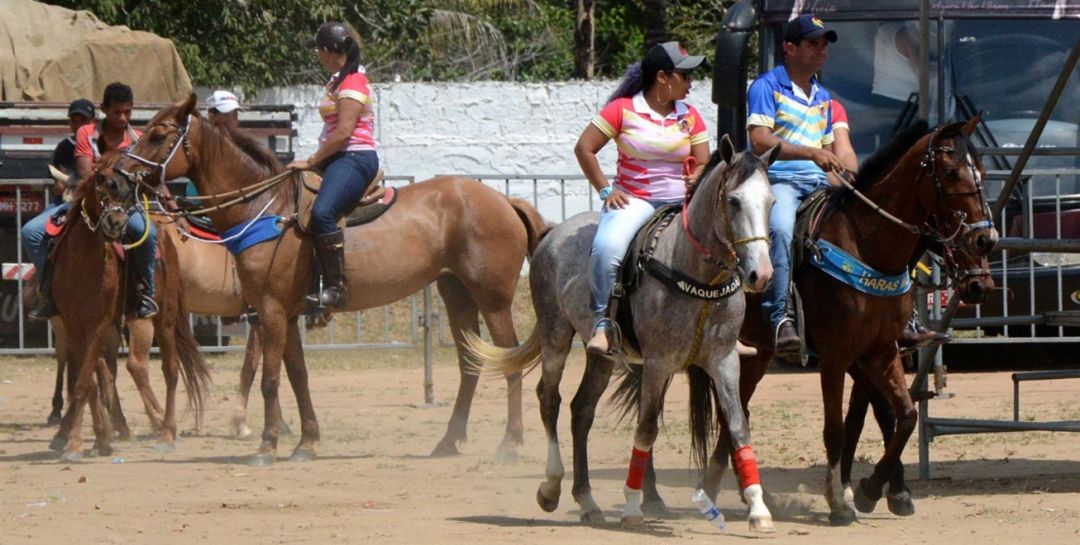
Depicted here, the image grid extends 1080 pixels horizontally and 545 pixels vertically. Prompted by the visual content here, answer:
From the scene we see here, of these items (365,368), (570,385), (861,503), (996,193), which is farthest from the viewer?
(365,368)

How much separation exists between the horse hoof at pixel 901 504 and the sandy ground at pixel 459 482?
0.29ft

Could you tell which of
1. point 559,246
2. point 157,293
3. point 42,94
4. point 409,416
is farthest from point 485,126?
point 559,246

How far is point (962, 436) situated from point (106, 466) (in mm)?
5840

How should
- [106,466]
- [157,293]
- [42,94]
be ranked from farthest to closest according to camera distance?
1. [42,94]
2. [157,293]
3. [106,466]

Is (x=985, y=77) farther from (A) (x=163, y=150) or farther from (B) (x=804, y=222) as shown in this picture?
(A) (x=163, y=150)

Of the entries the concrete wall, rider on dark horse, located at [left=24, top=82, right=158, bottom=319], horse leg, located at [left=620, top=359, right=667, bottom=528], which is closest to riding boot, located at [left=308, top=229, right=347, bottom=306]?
rider on dark horse, located at [left=24, top=82, right=158, bottom=319]

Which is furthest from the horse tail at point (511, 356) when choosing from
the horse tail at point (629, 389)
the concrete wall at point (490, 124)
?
the concrete wall at point (490, 124)

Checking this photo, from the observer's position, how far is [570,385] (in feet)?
49.7

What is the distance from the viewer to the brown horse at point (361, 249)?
425 inches

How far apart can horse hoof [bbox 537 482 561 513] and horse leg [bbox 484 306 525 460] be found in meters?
2.46

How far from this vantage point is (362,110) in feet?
35.7

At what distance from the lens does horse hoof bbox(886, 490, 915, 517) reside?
852cm

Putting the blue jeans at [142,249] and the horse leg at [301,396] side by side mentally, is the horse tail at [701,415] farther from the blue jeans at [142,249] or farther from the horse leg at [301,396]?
the blue jeans at [142,249]

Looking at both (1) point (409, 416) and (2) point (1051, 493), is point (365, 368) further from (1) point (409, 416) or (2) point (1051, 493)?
(2) point (1051, 493)
